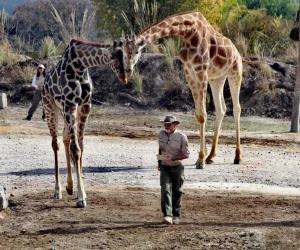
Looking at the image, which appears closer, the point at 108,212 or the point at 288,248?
the point at 288,248

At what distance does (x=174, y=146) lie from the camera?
1090cm

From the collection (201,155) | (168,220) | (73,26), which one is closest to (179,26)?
(201,155)

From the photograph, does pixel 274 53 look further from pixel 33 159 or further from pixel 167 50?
pixel 33 159

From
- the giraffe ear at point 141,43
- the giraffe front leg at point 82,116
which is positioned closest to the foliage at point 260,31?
the giraffe ear at point 141,43

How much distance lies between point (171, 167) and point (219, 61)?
20.4 ft

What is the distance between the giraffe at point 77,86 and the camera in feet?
39.4

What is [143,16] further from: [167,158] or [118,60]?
[167,158]

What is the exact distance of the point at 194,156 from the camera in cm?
1720

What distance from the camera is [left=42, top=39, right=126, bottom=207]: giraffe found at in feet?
39.4

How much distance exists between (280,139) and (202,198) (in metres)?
7.40

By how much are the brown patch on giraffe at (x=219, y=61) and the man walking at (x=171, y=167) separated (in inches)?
236

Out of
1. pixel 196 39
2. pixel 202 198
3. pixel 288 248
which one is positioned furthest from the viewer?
pixel 196 39

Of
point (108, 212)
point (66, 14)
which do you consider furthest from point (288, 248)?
point (66, 14)

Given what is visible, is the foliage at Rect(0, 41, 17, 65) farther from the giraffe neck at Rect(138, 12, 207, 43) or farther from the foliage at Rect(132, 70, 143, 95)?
the giraffe neck at Rect(138, 12, 207, 43)
